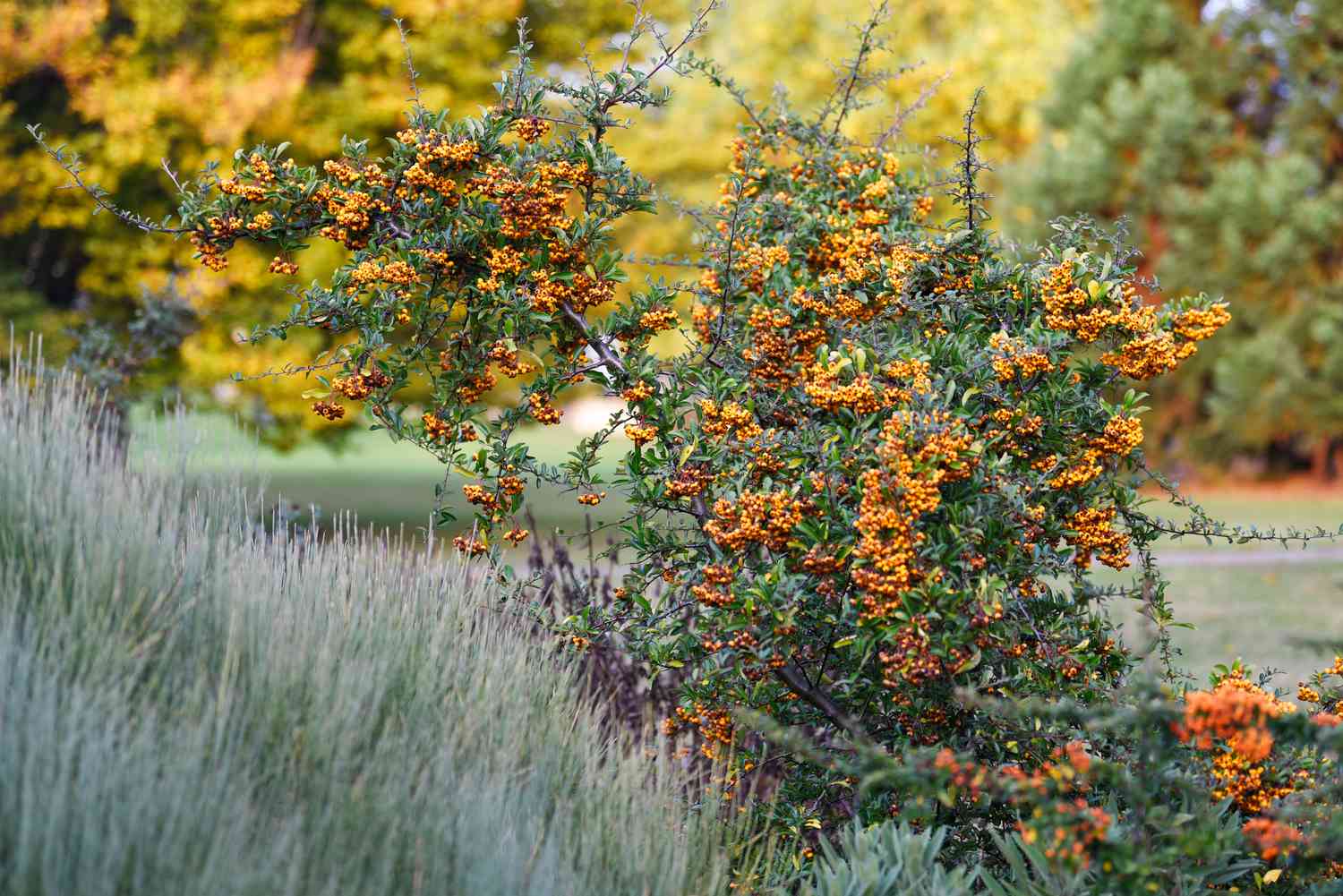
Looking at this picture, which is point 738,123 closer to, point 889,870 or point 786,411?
point 786,411

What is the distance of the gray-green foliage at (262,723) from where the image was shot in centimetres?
237

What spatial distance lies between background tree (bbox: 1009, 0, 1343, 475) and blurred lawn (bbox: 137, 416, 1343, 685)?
1.50 m

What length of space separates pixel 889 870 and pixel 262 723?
5.29 feet

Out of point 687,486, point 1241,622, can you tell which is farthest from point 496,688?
point 1241,622

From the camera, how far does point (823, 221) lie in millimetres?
4949

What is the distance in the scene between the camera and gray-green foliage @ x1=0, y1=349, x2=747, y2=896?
2371mm

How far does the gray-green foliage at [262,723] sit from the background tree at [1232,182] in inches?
712

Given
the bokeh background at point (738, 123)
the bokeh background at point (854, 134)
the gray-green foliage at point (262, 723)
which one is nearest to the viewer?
the gray-green foliage at point (262, 723)

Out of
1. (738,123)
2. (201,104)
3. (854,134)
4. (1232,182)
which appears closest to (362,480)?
(201,104)

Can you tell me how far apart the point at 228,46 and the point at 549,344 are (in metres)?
11.1

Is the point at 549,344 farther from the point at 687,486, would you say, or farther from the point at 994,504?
the point at 994,504

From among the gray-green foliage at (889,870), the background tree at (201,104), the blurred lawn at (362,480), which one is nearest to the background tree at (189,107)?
the background tree at (201,104)

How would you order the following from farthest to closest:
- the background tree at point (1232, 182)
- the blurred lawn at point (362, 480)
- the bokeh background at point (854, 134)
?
the background tree at point (1232, 182), the bokeh background at point (854, 134), the blurred lawn at point (362, 480)

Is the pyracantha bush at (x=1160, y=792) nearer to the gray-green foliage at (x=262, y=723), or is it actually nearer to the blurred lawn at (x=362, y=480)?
the gray-green foliage at (x=262, y=723)
